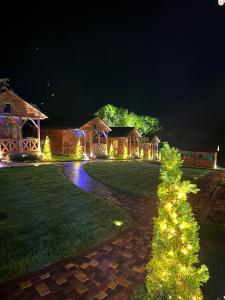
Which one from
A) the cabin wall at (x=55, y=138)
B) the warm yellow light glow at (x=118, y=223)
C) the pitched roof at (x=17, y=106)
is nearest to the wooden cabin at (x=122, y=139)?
the cabin wall at (x=55, y=138)

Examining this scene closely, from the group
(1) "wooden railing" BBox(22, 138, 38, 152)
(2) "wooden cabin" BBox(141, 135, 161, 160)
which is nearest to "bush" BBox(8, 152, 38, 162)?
(1) "wooden railing" BBox(22, 138, 38, 152)

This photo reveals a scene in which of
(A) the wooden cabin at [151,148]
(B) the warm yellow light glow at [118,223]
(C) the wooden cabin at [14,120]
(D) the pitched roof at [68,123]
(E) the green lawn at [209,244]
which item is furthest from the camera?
(A) the wooden cabin at [151,148]

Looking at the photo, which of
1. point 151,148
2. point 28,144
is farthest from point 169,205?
point 151,148

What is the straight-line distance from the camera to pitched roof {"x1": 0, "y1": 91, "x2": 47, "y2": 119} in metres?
20.1

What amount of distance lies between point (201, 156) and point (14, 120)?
3333cm

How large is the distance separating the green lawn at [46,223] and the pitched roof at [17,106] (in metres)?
11.5

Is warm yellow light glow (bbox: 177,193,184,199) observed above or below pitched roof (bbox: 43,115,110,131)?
below

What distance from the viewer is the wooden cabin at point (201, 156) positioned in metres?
37.2

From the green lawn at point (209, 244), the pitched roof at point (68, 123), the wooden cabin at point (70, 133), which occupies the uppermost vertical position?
the pitched roof at point (68, 123)

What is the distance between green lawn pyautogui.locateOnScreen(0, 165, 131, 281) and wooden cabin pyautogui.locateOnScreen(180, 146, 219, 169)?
32994mm

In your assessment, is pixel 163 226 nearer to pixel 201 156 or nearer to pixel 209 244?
pixel 209 244

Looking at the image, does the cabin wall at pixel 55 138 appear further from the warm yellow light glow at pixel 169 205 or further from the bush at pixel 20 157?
the warm yellow light glow at pixel 169 205

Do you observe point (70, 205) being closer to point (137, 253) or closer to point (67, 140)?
point (137, 253)

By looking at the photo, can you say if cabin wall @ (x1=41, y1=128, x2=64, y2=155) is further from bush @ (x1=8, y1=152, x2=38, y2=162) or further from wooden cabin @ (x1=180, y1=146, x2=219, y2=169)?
wooden cabin @ (x1=180, y1=146, x2=219, y2=169)
